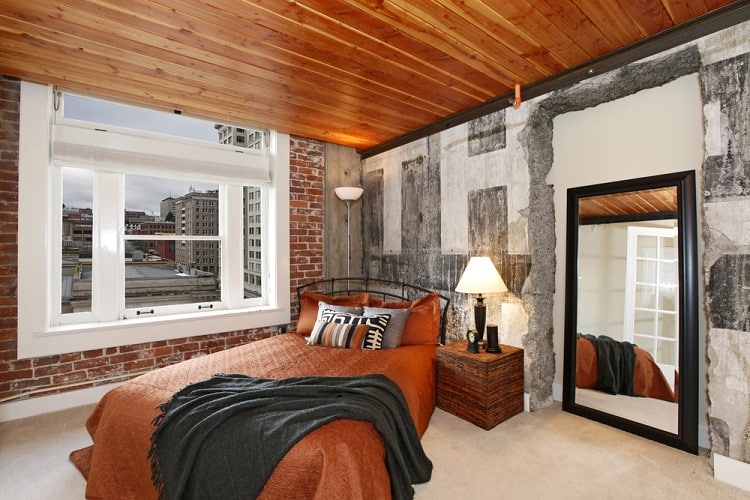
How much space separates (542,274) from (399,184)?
1853 millimetres

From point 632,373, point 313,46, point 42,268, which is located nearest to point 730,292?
→ point 632,373

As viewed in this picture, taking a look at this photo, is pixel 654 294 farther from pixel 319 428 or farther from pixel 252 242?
pixel 252 242

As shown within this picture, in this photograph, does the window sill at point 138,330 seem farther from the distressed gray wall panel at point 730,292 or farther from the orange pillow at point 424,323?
the distressed gray wall panel at point 730,292

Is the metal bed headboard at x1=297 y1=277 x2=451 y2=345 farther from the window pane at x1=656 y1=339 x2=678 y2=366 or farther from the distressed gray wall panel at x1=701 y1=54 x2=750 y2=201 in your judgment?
the distressed gray wall panel at x1=701 y1=54 x2=750 y2=201

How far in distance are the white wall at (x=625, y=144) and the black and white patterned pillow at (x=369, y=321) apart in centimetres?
145

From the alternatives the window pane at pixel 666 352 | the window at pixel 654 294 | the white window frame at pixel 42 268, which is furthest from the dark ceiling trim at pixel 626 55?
the white window frame at pixel 42 268

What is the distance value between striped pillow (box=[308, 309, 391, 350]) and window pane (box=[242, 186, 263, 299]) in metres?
1.19

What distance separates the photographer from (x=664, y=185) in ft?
8.07

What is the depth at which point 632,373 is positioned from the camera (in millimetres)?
2594

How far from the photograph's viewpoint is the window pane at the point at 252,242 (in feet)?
13.2

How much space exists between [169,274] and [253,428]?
2528mm

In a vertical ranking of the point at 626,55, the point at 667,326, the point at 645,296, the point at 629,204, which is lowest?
the point at 667,326

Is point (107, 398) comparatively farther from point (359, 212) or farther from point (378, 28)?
Result: point (359, 212)

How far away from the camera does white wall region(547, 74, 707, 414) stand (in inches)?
95.0
